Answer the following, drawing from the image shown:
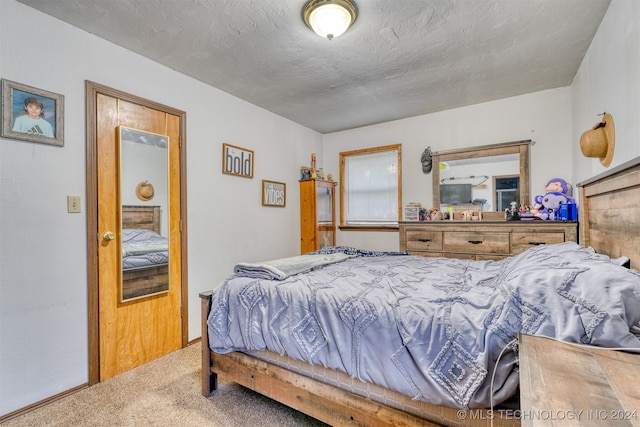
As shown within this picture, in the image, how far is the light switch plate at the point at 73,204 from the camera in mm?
1982

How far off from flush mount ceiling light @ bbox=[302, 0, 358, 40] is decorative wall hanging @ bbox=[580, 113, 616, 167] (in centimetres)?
181

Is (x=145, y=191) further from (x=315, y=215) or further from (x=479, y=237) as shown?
(x=479, y=237)

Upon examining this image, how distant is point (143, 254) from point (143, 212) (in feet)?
1.11

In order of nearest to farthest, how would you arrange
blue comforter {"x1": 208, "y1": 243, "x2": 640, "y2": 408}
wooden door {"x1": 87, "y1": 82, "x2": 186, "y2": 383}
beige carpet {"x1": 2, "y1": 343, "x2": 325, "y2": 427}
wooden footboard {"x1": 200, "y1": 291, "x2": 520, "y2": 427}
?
blue comforter {"x1": 208, "y1": 243, "x2": 640, "y2": 408} → wooden footboard {"x1": 200, "y1": 291, "x2": 520, "y2": 427} → beige carpet {"x1": 2, "y1": 343, "x2": 325, "y2": 427} → wooden door {"x1": 87, "y1": 82, "x2": 186, "y2": 383}

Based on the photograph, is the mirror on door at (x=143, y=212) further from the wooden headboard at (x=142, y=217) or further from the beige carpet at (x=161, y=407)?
the beige carpet at (x=161, y=407)

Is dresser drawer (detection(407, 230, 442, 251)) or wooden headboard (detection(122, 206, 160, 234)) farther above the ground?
wooden headboard (detection(122, 206, 160, 234))

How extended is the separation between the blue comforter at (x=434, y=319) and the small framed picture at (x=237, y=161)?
65.8 inches

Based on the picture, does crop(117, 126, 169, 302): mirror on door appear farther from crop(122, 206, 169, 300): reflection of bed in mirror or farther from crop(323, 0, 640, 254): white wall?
crop(323, 0, 640, 254): white wall

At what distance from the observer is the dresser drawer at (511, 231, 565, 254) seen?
2684 millimetres

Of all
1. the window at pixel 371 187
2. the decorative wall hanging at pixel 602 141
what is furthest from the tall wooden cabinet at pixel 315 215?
the decorative wall hanging at pixel 602 141

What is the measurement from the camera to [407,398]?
1.20 meters

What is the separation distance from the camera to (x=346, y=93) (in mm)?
3143

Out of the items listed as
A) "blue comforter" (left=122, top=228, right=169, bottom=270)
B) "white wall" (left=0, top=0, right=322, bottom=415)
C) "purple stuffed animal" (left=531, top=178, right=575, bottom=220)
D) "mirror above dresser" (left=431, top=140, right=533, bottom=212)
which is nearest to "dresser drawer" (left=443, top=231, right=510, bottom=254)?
"purple stuffed animal" (left=531, top=178, right=575, bottom=220)

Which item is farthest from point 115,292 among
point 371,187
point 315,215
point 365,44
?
point 371,187
